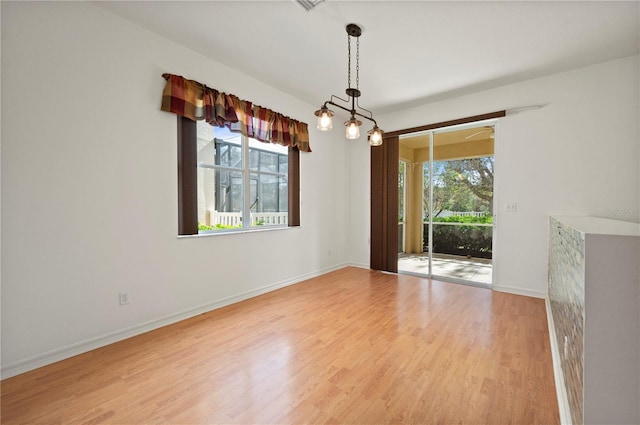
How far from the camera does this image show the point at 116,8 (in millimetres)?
2311

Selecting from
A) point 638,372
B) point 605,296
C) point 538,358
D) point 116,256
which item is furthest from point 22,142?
point 538,358

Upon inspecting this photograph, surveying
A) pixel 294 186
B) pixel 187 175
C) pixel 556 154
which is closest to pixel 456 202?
pixel 556 154

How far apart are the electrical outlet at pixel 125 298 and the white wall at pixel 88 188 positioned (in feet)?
0.13

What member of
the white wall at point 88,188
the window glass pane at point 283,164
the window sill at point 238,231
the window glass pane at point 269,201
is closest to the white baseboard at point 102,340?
the white wall at point 88,188

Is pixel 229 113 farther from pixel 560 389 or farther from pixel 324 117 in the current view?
pixel 560 389

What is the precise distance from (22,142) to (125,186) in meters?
0.68

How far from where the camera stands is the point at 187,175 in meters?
2.86

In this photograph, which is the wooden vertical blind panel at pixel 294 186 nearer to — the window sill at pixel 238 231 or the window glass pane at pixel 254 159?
the window sill at pixel 238 231

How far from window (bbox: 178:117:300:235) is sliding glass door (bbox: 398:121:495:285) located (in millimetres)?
2506

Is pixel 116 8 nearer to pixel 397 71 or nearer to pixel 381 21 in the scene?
pixel 381 21

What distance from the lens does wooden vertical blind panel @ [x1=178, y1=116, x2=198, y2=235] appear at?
2.84 metres

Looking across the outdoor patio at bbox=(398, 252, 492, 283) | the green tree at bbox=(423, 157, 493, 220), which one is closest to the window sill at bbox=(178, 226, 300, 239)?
the outdoor patio at bbox=(398, 252, 492, 283)

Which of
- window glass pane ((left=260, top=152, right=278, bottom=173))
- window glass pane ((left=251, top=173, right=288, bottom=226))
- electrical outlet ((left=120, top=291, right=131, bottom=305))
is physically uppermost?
window glass pane ((left=260, top=152, right=278, bottom=173))

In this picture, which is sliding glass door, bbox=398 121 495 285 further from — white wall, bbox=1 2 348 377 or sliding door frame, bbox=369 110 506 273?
white wall, bbox=1 2 348 377
